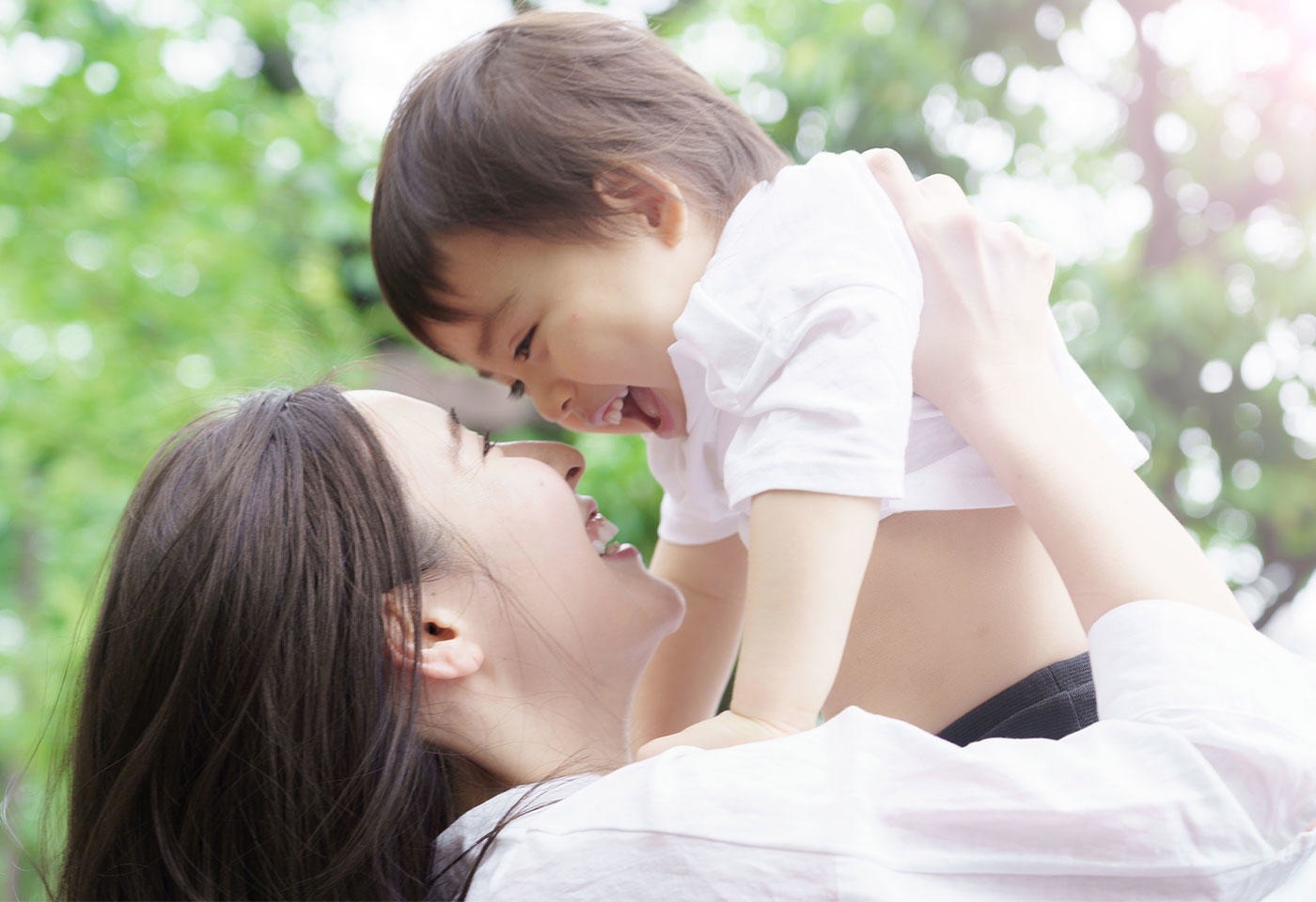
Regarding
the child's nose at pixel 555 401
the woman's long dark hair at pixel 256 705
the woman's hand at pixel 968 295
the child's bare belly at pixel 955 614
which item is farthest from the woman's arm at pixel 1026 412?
the woman's long dark hair at pixel 256 705

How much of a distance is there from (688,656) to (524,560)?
0.47 metres

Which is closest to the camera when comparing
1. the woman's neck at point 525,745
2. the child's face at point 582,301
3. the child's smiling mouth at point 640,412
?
the woman's neck at point 525,745

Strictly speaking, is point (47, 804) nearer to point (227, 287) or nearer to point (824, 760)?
point (824, 760)

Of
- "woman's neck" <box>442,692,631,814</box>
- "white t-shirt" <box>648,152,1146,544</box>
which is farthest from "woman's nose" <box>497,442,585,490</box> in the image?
"woman's neck" <box>442,692,631,814</box>

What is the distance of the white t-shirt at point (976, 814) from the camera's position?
2.87 ft

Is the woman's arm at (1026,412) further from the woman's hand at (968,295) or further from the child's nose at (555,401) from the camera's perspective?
the child's nose at (555,401)

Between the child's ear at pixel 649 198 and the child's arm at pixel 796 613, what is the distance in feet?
1.37

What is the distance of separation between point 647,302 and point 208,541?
20.7 inches

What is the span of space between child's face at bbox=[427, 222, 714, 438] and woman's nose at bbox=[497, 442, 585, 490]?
0.08 meters

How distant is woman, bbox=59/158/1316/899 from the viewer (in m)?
0.89

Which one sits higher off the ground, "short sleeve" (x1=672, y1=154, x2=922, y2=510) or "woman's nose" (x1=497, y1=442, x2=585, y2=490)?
"short sleeve" (x1=672, y1=154, x2=922, y2=510)

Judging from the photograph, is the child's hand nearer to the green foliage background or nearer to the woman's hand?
the woman's hand

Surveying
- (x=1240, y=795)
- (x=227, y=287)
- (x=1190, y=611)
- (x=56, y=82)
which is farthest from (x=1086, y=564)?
(x=56, y=82)

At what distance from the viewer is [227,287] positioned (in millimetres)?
3543
